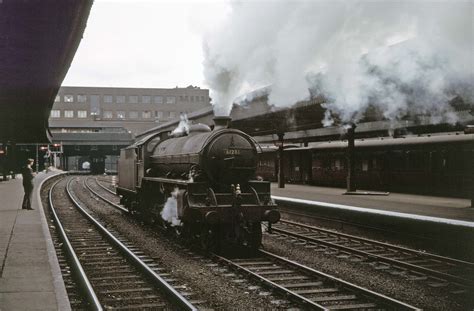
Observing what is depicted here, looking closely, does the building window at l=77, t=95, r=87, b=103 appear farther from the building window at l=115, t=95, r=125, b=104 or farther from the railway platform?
the railway platform

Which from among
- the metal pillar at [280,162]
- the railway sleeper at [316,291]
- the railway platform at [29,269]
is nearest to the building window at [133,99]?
the metal pillar at [280,162]

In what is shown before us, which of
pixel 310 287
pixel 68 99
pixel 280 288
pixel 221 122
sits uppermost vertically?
pixel 68 99

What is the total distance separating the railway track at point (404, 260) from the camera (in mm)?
7575

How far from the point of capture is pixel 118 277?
7.92 m

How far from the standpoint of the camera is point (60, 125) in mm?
79250

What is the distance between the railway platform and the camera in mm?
5703

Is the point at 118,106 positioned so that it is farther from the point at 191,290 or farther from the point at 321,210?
the point at 191,290

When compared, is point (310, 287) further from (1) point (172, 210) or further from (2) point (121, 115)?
(2) point (121, 115)

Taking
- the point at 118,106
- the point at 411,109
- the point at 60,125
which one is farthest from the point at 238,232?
the point at 118,106

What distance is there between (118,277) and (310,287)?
10.00 feet

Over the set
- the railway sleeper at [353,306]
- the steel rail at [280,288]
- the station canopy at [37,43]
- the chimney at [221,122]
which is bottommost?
the railway sleeper at [353,306]

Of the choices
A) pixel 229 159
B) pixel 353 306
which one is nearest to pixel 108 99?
pixel 229 159

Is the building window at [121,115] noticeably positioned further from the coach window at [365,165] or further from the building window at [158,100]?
the coach window at [365,165]

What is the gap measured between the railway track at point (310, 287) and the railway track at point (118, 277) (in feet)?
4.10
